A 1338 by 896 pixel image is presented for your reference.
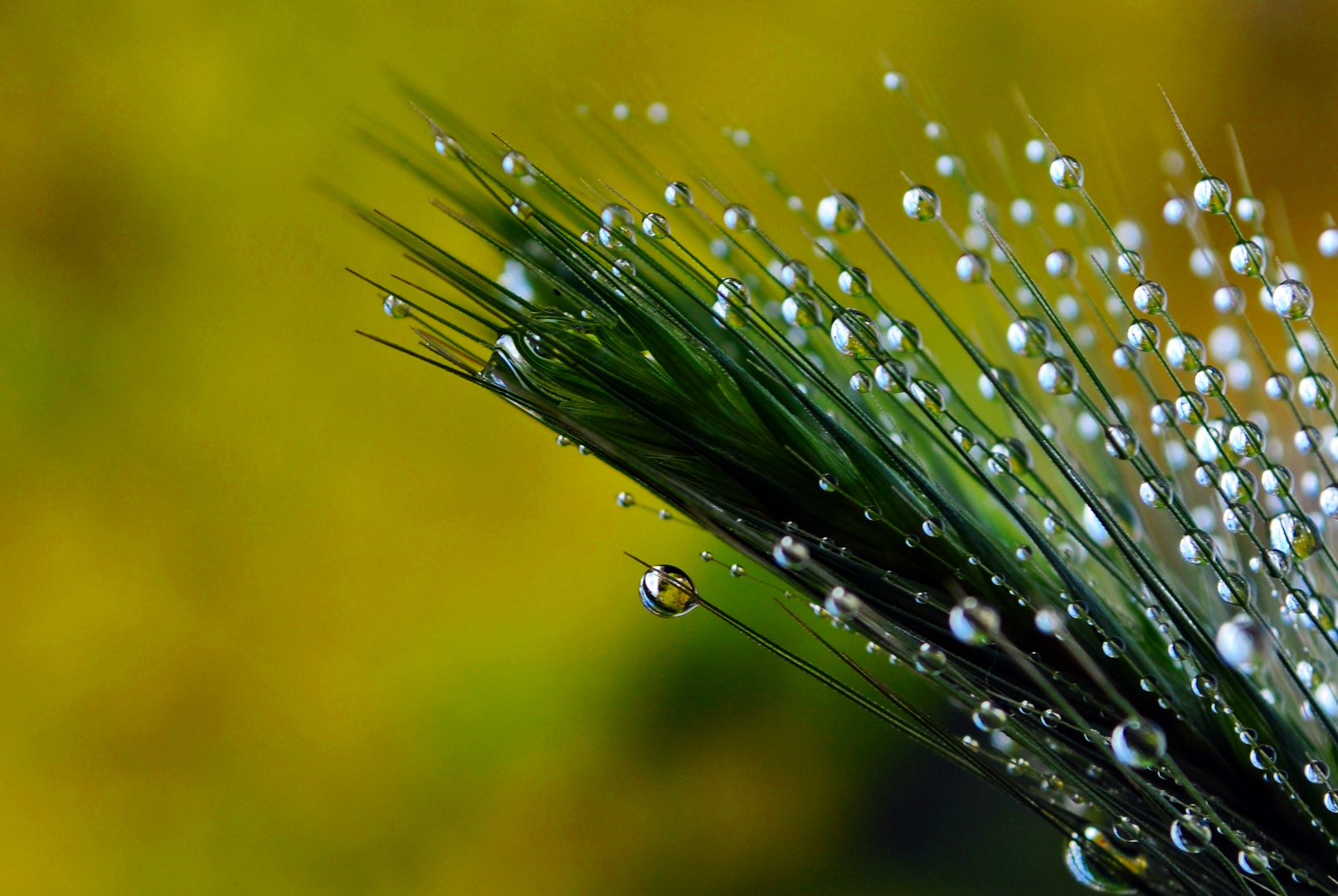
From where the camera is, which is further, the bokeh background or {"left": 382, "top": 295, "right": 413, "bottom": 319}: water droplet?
the bokeh background

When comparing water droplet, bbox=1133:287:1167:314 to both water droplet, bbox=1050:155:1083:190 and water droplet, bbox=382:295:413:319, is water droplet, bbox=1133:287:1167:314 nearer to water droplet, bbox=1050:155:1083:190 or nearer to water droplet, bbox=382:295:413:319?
water droplet, bbox=1050:155:1083:190

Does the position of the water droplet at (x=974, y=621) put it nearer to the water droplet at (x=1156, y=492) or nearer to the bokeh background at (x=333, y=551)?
the water droplet at (x=1156, y=492)

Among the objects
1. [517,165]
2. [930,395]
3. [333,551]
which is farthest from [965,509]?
[333,551]

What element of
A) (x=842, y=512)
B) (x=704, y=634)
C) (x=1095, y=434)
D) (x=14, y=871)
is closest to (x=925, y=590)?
(x=842, y=512)

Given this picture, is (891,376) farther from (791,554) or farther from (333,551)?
(333,551)

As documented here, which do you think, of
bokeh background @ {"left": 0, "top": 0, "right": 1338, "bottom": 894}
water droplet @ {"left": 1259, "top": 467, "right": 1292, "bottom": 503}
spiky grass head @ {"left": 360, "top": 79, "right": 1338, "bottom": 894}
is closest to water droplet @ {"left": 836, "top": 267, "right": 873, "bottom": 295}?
spiky grass head @ {"left": 360, "top": 79, "right": 1338, "bottom": 894}

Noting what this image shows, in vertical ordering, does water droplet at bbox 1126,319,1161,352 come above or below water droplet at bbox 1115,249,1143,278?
below
